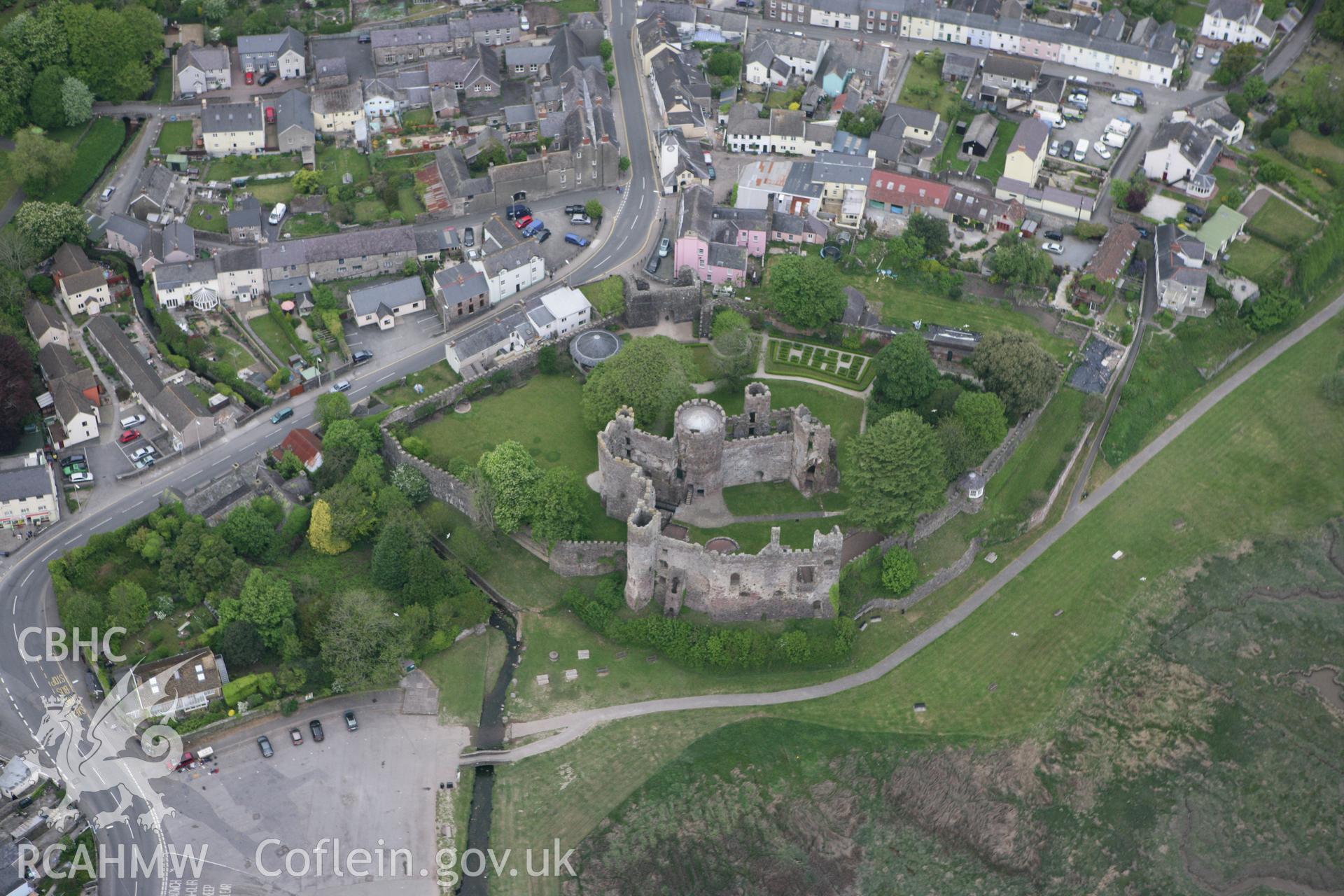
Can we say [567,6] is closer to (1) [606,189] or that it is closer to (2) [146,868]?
(1) [606,189]

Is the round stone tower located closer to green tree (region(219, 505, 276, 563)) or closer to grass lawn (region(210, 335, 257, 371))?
green tree (region(219, 505, 276, 563))

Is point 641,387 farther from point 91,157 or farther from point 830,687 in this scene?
point 91,157

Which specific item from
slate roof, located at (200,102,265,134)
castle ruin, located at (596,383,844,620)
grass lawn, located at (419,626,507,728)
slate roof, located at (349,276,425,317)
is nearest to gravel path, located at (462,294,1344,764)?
grass lawn, located at (419,626,507,728)

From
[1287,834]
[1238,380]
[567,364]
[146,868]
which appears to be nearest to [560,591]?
[567,364]

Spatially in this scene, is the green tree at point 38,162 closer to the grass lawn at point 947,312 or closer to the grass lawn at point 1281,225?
the grass lawn at point 947,312

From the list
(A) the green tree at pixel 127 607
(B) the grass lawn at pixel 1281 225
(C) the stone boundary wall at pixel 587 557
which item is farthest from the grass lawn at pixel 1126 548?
(A) the green tree at pixel 127 607
